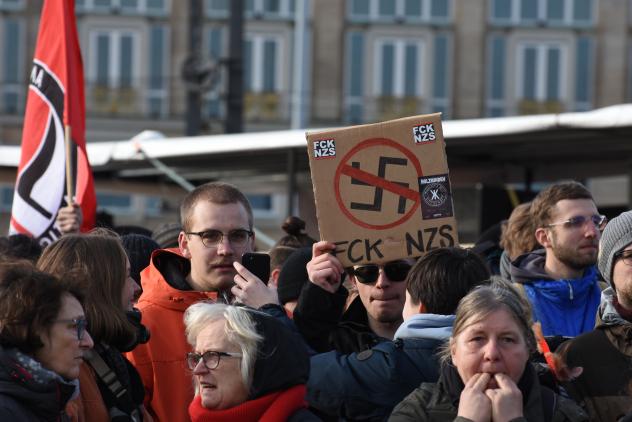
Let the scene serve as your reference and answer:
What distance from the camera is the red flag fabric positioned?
7480 mm

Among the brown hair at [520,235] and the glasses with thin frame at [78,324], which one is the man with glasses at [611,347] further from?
the glasses with thin frame at [78,324]

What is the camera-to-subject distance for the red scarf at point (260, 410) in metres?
4.28

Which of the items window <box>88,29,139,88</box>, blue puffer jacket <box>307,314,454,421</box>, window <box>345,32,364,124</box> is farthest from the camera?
window <box>345,32,364,124</box>

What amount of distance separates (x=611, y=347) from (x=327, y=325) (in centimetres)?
95

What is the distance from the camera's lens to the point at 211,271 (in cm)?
510

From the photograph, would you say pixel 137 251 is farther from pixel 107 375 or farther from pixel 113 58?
pixel 113 58

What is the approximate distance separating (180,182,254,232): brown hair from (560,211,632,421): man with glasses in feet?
4.30

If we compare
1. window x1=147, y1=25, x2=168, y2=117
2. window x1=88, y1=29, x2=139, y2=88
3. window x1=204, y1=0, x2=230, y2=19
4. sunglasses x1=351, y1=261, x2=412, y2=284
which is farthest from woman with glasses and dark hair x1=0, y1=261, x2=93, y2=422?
window x1=204, y1=0, x2=230, y2=19

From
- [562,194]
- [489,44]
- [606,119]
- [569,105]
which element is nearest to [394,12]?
[489,44]

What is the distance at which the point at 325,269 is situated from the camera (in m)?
4.71

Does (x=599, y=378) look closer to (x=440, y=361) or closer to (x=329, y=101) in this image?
(x=440, y=361)

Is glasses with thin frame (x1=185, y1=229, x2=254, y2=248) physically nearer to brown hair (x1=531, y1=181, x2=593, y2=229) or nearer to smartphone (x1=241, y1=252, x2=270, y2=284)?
smartphone (x1=241, y1=252, x2=270, y2=284)

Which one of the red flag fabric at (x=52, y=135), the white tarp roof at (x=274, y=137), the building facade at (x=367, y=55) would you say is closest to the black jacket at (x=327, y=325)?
the red flag fabric at (x=52, y=135)

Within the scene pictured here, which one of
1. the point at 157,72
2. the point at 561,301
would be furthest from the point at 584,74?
the point at 561,301
